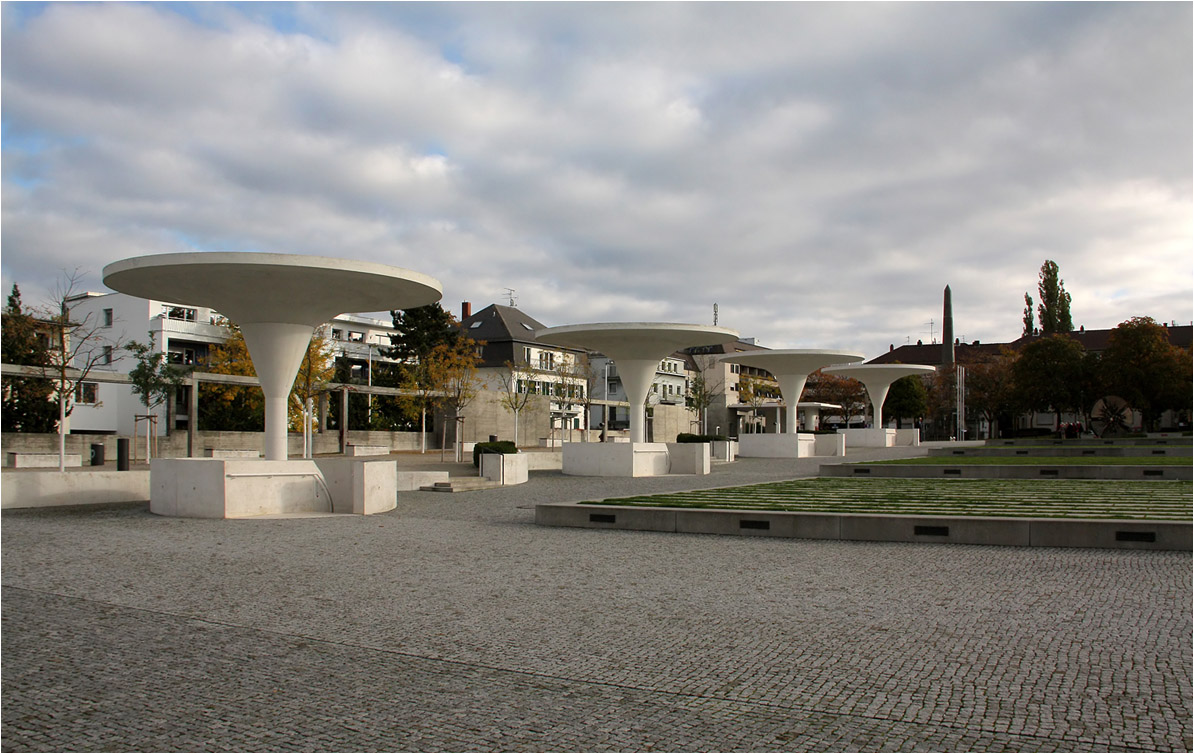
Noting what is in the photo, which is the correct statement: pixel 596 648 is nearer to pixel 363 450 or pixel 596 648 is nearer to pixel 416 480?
pixel 416 480

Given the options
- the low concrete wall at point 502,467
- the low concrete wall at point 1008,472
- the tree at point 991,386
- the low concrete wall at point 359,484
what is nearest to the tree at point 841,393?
the tree at point 991,386

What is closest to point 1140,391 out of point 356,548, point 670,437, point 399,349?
point 670,437

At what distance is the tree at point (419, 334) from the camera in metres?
52.5

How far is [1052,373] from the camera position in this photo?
5416 centimetres

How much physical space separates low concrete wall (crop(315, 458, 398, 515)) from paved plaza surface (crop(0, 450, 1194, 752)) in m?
4.39

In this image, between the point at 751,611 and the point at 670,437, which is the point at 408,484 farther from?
the point at 670,437

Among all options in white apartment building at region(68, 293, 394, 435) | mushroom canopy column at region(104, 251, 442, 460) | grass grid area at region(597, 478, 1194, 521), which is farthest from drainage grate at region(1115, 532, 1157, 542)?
white apartment building at region(68, 293, 394, 435)

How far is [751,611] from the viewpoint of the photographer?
730 cm

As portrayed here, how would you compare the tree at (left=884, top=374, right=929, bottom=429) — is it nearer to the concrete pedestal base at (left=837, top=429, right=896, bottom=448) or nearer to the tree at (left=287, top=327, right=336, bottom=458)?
the concrete pedestal base at (left=837, top=429, right=896, bottom=448)

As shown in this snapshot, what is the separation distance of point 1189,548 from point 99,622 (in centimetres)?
1063

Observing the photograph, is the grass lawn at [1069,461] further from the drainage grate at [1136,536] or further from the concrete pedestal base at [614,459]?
the drainage grate at [1136,536]

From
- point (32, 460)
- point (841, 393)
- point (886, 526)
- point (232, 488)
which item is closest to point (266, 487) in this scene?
point (232, 488)

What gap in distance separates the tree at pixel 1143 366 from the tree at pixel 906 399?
694 inches

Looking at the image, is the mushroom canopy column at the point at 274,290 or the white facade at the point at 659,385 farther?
the white facade at the point at 659,385
